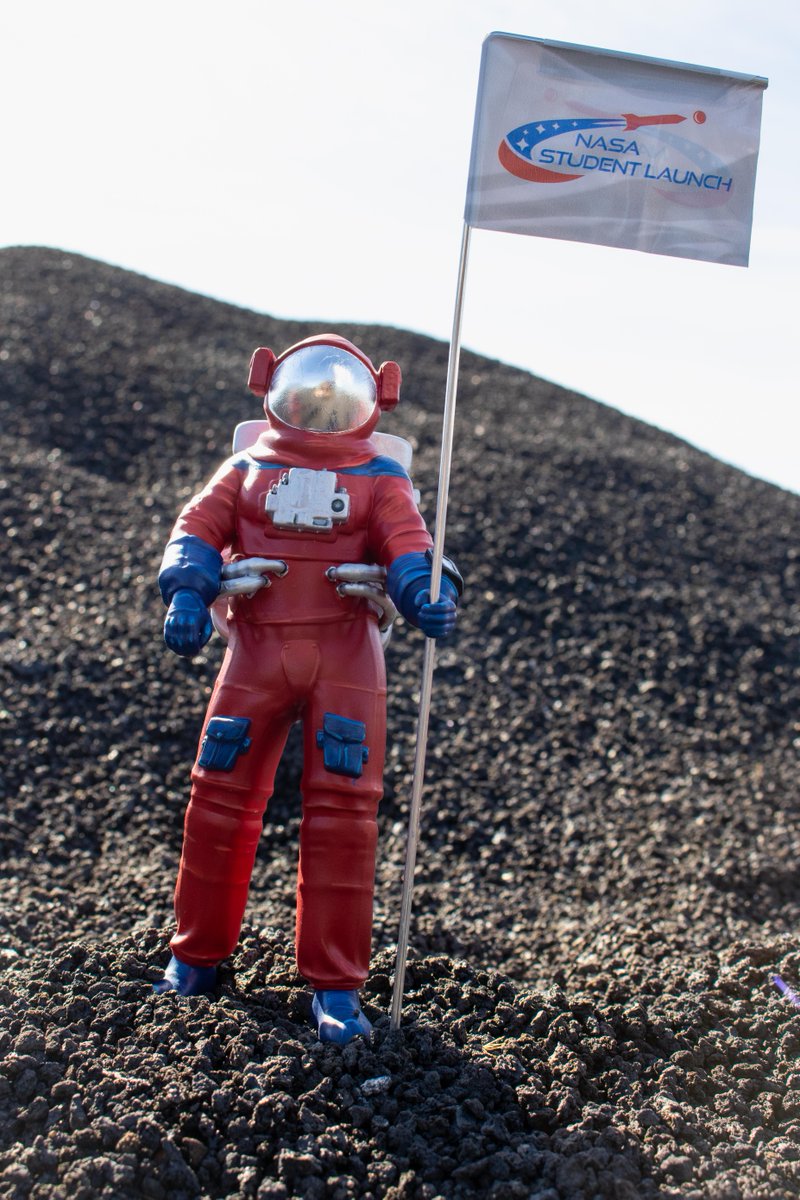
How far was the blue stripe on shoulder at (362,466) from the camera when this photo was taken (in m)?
3.98

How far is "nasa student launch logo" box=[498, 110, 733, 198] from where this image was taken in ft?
12.7

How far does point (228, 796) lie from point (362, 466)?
1.20m

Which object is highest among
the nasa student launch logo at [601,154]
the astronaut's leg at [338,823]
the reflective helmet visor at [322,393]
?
the nasa student launch logo at [601,154]

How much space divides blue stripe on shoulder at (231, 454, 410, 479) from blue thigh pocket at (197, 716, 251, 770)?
876 millimetres

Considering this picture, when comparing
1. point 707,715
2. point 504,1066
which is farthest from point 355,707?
point 707,715

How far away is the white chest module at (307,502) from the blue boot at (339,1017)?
59.9 inches

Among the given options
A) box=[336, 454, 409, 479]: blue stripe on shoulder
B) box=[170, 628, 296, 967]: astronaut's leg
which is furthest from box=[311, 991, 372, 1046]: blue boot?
box=[336, 454, 409, 479]: blue stripe on shoulder

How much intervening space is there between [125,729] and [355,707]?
3337 mm

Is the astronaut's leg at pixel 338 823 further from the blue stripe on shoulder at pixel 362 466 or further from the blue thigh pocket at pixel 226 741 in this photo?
the blue stripe on shoulder at pixel 362 466

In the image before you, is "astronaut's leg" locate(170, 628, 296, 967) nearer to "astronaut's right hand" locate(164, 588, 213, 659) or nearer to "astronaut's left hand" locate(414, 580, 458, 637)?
"astronaut's right hand" locate(164, 588, 213, 659)

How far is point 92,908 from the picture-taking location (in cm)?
536

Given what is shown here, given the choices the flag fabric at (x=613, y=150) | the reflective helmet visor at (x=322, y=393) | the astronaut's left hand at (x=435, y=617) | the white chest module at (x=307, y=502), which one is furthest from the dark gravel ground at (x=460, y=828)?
the flag fabric at (x=613, y=150)

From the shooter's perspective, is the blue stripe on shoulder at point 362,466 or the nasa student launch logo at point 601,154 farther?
the blue stripe on shoulder at point 362,466

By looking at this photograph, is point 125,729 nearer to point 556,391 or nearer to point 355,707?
point 355,707
